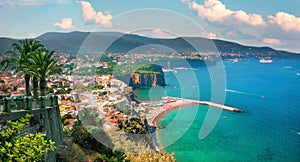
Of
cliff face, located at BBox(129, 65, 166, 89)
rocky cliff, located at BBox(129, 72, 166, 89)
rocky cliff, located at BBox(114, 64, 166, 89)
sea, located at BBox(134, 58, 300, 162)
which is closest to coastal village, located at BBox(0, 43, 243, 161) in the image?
sea, located at BBox(134, 58, 300, 162)

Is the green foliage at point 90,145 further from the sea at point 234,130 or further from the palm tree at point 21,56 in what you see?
the sea at point 234,130

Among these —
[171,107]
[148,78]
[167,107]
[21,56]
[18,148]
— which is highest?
[21,56]

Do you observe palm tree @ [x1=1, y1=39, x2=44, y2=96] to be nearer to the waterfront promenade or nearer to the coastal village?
the coastal village

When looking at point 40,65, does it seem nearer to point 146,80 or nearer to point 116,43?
point 116,43

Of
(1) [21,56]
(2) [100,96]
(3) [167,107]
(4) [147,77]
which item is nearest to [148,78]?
(4) [147,77]

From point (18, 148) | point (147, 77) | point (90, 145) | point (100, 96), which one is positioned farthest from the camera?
point (147, 77)

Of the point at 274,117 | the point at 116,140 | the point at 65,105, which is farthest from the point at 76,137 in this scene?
the point at 274,117

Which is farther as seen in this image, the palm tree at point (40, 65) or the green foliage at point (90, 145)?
the green foliage at point (90, 145)

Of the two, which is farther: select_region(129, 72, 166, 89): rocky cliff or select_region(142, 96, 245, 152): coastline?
select_region(129, 72, 166, 89): rocky cliff

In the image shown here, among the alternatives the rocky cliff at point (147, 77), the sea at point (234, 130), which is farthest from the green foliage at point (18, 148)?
the rocky cliff at point (147, 77)
